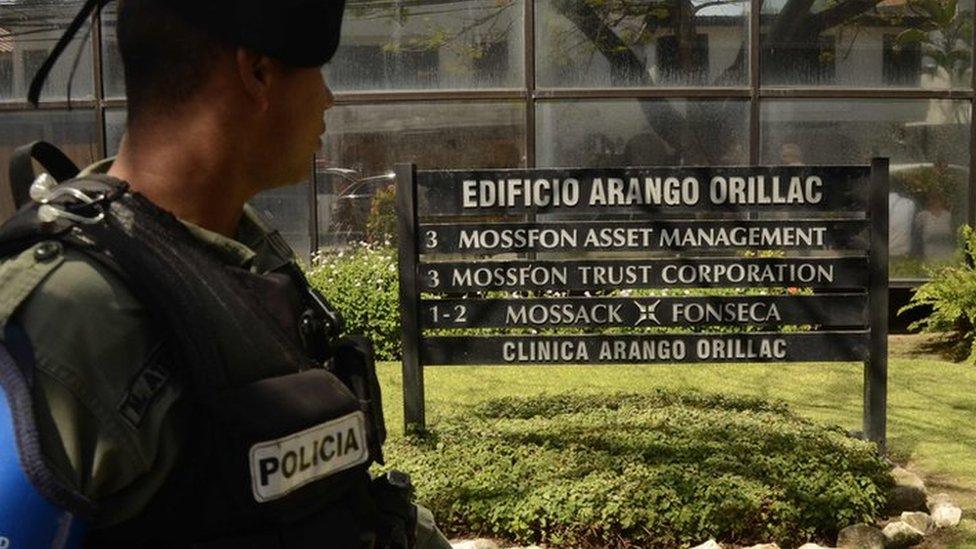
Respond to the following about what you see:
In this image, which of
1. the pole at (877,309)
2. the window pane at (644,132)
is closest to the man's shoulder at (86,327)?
the pole at (877,309)

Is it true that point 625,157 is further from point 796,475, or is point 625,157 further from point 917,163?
point 796,475

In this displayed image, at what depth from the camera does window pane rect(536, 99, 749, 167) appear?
11195 mm

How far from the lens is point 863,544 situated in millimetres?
5375

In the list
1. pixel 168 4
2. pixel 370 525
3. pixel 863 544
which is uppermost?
pixel 168 4

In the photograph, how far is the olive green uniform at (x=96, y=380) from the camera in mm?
1243

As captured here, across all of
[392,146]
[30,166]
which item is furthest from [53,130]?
[30,166]

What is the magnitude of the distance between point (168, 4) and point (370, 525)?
0.75m

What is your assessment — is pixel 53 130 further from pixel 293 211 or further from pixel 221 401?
pixel 221 401

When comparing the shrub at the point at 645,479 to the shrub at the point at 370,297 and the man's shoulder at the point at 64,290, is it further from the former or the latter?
the man's shoulder at the point at 64,290

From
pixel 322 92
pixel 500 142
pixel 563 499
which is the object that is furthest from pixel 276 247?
pixel 500 142

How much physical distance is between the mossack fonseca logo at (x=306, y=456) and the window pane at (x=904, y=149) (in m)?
10.2

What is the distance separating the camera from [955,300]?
990cm

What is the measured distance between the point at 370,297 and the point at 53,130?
4.01 metres

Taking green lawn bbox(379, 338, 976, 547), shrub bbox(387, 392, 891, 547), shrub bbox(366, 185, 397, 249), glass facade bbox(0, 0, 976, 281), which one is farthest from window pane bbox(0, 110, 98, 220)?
shrub bbox(387, 392, 891, 547)
